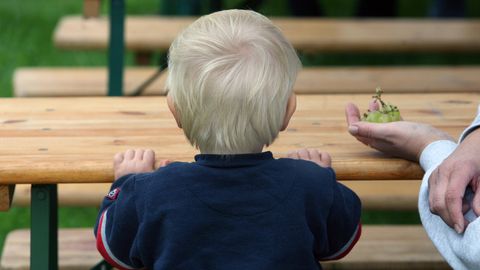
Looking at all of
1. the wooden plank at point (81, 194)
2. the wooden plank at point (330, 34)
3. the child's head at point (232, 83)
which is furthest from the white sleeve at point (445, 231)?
the wooden plank at point (330, 34)

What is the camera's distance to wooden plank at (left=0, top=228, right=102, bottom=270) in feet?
12.1

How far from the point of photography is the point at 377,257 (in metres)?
3.77

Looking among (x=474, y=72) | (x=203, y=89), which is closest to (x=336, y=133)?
(x=203, y=89)

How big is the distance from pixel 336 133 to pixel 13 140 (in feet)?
2.53

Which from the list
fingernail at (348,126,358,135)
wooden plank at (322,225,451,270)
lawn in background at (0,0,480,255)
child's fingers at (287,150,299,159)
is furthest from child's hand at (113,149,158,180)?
lawn in background at (0,0,480,255)

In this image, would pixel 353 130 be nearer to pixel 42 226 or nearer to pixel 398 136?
pixel 398 136

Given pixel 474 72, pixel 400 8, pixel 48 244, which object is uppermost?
pixel 48 244

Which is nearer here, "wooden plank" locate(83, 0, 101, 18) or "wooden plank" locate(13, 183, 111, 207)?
"wooden plank" locate(13, 183, 111, 207)

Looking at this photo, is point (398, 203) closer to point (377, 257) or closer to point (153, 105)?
point (377, 257)

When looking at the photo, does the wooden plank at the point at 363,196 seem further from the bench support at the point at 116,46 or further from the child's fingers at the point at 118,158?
the child's fingers at the point at 118,158

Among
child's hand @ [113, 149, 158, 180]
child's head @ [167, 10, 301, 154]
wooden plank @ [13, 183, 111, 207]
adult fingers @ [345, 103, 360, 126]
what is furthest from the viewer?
wooden plank @ [13, 183, 111, 207]

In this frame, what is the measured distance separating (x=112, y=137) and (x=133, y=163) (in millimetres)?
277

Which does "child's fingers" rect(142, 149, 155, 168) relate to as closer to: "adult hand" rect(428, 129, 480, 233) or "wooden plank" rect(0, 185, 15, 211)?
"wooden plank" rect(0, 185, 15, 211)

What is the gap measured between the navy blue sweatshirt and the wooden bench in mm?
1440
